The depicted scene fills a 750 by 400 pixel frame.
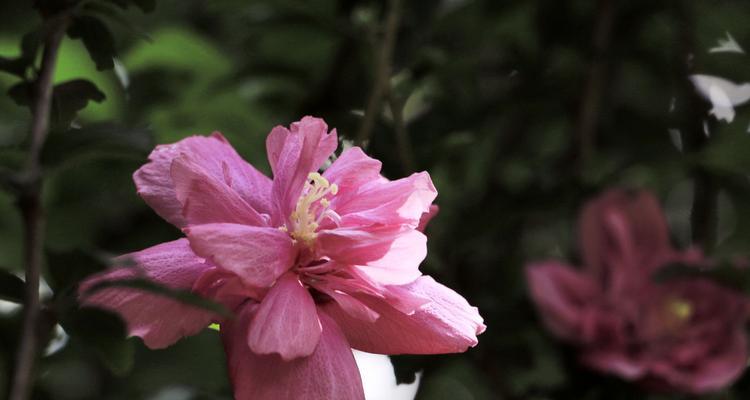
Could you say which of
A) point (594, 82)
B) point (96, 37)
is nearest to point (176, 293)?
point (96, 37)

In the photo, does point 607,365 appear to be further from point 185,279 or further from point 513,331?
point 185,279

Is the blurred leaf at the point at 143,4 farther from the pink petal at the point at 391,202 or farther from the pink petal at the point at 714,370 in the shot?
the pink petal at the point at 714,370

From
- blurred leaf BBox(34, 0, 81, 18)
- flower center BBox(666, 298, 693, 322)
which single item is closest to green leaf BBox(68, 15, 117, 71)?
blurred leaf BBox(34, 0, 81, 18)

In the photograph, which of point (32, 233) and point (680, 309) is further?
point (680, 309)

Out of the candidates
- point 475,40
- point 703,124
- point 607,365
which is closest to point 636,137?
point 703,124

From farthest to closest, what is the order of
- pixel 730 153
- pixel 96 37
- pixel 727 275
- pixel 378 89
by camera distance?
1. pixel 730 153
2. pixel 727 275
3. pixel 378 89
4. pixel 96 37

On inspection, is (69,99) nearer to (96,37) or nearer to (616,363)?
(96,37)
